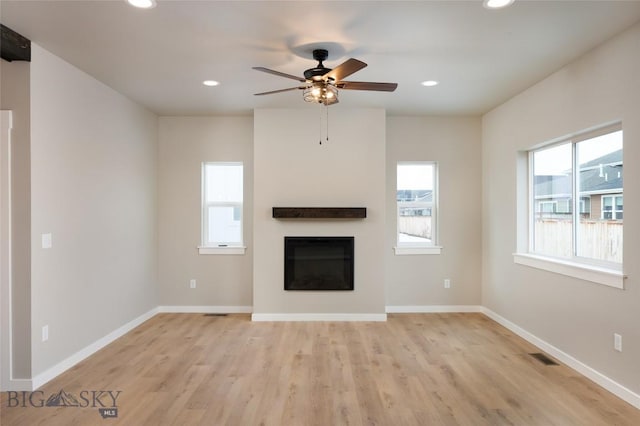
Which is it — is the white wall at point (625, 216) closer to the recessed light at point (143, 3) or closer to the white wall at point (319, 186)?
the white wall at point (319, 186)

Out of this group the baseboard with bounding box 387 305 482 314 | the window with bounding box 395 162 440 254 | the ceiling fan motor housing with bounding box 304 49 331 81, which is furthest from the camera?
the window with bounding box 395 162 440 254

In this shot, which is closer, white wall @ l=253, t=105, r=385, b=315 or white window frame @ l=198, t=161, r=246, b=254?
white wall @ l=253, t=105, r=385, b=315

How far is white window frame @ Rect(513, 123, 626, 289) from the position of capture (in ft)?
9.76

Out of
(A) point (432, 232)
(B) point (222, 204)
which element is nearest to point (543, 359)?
(A) point (432, 232)

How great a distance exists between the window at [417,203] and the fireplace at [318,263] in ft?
Answer: 3.15

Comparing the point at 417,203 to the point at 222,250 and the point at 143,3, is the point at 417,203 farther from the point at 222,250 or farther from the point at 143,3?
the point at 143,3

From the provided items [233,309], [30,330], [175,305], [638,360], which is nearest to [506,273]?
[638,360]

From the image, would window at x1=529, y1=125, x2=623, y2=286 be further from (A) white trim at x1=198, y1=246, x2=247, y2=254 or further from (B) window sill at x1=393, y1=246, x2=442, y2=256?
(A) white trim at x1=198, y1=246, x2=247, y2=254

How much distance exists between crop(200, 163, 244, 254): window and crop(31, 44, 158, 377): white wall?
790 millimetres

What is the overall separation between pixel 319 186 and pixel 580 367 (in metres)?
3.31

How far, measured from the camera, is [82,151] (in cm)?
360

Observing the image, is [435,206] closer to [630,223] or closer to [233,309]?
[630,223]

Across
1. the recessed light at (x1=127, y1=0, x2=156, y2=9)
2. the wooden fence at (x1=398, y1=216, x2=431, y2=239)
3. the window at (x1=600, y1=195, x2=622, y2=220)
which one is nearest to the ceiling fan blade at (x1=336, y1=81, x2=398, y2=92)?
the recessed light at (x1=127, y1=0, x2=156, y2=9)

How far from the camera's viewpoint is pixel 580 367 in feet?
10.6
